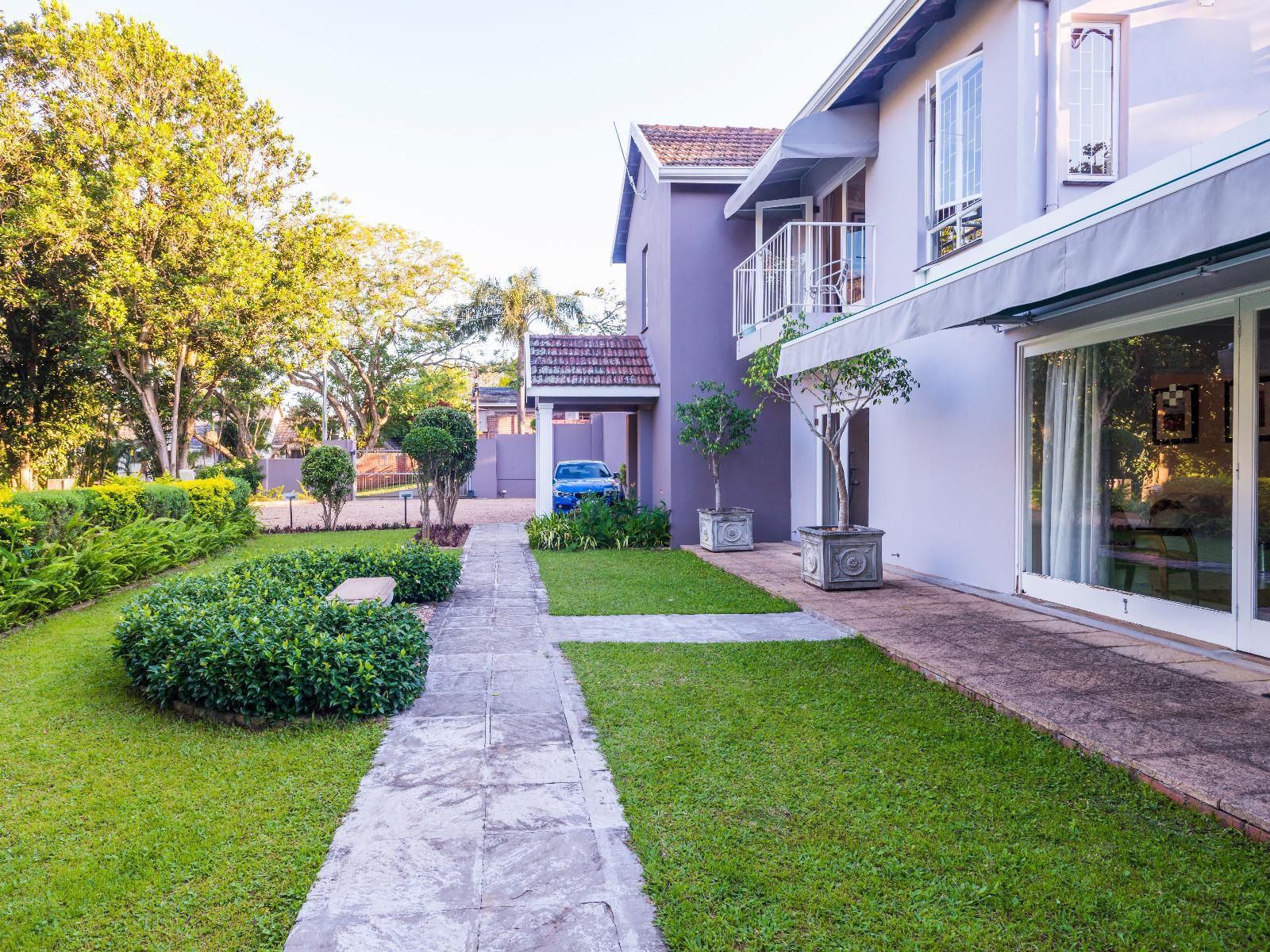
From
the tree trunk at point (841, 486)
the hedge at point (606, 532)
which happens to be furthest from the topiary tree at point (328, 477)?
the tree trunk at point (841, 486)

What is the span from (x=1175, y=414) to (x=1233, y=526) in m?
0.93

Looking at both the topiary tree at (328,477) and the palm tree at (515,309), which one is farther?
the palm tree at (515,309)

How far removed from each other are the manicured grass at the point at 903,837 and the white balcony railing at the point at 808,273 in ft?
22.7

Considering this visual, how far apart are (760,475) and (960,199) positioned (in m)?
5.78

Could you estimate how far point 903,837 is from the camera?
10.5 feet

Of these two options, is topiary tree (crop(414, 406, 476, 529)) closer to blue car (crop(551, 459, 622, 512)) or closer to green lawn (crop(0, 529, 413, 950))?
blue car (crop(551, 459, 622, 512))

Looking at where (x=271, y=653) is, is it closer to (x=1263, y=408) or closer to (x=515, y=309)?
(x=1263, y=408)

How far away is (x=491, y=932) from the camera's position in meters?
2.63

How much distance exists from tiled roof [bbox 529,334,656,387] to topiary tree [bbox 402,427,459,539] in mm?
1918

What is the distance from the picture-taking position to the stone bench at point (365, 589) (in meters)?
6.54

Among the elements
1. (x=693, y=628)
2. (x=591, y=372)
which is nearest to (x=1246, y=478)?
(x=693, y=628)

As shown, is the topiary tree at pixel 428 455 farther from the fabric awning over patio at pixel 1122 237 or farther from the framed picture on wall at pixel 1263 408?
the framed picture on wall at pixel 1263 408

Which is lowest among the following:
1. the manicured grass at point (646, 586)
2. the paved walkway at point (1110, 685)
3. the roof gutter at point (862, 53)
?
the manicured grass at point (646, 586)

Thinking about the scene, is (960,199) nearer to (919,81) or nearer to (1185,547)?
(919,81)
